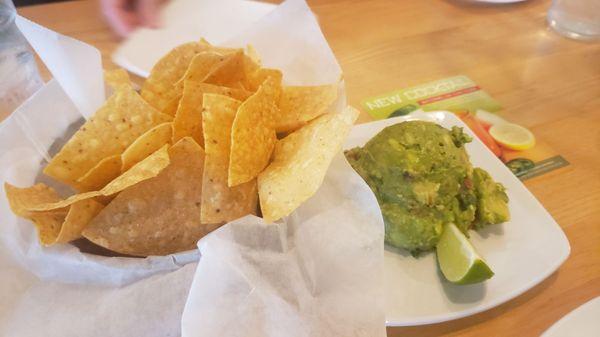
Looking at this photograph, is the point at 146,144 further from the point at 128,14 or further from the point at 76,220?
the point at 128,14

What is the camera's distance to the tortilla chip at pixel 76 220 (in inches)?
25.5

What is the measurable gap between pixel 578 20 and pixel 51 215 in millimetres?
1592

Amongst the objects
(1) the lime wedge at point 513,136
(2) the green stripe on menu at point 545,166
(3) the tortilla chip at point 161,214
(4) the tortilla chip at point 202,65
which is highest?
(4) the tortilla chip at point 202,65

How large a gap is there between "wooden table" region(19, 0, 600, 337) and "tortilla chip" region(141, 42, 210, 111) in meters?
0.48

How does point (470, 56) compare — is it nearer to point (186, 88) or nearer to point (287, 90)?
point (287, 90)

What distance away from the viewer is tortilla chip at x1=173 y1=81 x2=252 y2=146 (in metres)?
0.76

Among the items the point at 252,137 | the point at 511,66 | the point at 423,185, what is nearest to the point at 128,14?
the point at 252,137

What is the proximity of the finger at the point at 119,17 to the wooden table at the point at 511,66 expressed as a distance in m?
0.03

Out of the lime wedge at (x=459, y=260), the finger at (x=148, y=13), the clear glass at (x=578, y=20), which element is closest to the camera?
the lime wedge at (x=459, y=260)

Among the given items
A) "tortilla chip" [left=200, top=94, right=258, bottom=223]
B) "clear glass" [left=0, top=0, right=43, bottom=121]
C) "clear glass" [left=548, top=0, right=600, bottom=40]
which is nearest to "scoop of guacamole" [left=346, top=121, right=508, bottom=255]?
"tortilla chip" [left=200, top=94, right=258, bottom=223]

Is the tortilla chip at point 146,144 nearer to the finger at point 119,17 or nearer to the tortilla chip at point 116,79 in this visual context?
the tortilla chip at point 116,79

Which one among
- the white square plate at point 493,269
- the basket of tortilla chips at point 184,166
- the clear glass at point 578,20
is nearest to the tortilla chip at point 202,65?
the basket of tortilla chips at point 184,166

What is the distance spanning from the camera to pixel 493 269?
833 mm

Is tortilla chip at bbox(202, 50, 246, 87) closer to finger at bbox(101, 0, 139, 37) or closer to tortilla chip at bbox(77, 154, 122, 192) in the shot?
tortilla chip at bbox(77, 154, 122, 192)
